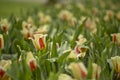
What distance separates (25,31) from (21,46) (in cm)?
38

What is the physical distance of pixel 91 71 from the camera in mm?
1644

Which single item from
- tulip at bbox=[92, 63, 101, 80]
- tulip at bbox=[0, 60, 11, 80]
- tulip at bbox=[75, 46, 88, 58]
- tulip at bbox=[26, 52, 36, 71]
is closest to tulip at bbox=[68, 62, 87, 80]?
tulip at bbox=[92, 63, 101, 80]

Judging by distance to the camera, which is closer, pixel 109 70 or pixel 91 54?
pixel 109 70

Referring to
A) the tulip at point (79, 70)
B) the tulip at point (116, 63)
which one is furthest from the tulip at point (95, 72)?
the tulip at point (116, 63)

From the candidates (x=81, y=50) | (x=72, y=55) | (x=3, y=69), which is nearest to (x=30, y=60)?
(x=3, y=69)

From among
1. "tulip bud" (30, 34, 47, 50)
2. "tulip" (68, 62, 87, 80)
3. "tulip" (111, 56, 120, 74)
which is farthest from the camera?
"tulip bud" (30, 34, 47, 50)

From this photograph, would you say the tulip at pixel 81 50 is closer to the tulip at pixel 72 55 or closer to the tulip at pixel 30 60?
the tulip at pixel 72 55

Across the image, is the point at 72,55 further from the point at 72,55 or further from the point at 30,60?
the point at 30,60

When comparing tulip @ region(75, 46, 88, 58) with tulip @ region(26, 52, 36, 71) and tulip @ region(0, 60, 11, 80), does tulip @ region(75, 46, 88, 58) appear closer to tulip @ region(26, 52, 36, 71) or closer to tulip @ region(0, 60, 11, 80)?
→ tulip @ region(26, 52, 36, 71)

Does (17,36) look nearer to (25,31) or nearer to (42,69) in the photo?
(25,31)

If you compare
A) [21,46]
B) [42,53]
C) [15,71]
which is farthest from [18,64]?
[21,46]

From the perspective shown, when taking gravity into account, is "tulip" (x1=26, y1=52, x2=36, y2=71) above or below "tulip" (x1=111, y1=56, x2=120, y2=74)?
above

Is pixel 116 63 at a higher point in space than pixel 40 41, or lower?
lower

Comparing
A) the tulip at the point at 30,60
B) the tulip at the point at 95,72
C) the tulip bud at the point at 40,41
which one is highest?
the tulip bud at the point at 40,41
